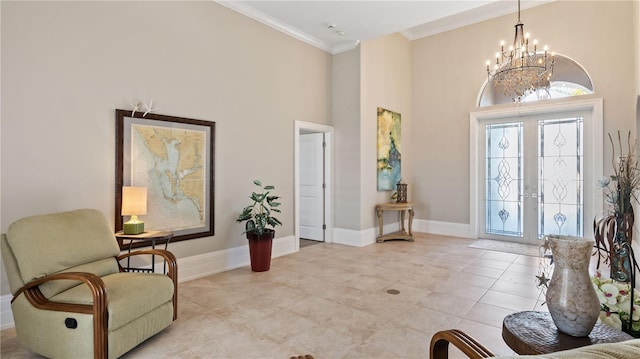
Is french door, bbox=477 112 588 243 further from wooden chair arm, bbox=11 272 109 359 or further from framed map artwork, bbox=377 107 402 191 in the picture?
wooden chair arm, bbox=11 272 109 359

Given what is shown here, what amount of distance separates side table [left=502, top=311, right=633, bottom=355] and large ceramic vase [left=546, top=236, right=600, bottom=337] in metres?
0.05

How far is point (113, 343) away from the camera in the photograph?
2199mm

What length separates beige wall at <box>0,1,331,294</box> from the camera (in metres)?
2.96

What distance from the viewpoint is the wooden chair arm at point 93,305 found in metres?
2.11

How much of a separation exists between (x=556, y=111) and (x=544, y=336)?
5.73m

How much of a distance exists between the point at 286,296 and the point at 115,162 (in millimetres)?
2320

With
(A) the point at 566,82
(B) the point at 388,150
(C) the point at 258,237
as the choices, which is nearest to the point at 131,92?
(C) the point at 258,237

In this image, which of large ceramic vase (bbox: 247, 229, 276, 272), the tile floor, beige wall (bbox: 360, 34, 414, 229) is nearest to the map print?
large ceramic vase (bbox: 247, 229, 276, 272)

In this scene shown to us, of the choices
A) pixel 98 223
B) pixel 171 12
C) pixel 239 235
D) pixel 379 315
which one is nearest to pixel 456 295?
pixel 379 315

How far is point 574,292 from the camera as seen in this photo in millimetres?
1418

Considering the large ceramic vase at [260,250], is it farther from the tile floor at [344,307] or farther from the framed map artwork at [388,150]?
the framed map artwork at [388,150]

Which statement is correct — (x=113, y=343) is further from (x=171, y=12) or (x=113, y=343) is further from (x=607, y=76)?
(x=607, y=76)

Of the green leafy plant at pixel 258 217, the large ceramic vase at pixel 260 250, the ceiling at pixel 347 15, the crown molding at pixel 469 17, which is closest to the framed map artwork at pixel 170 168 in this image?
the green leafy plant at pixel 258 217

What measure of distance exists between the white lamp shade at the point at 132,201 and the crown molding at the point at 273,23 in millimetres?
2774
